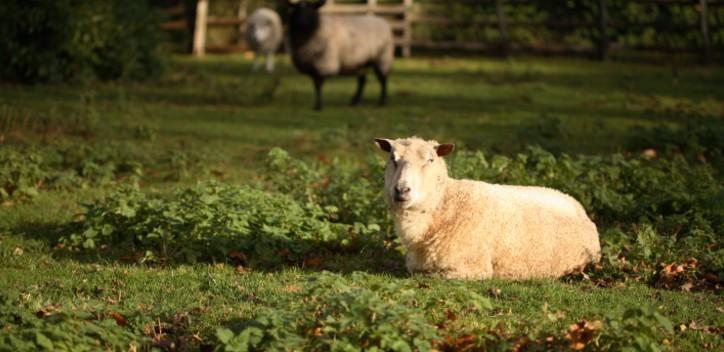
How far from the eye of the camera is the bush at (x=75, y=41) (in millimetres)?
19344

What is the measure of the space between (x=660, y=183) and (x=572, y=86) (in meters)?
11.3

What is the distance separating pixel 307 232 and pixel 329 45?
399 inches

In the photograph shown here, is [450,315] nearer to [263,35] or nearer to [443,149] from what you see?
[443,149]

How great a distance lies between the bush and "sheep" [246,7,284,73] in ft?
10.1

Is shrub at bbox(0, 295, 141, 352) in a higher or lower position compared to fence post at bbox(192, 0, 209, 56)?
lower

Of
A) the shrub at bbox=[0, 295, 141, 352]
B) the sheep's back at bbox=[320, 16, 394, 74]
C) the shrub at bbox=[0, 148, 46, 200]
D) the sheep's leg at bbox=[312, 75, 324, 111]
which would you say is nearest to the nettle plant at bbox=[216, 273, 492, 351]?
the shrub at bbox=[0, 295, 141, 352]

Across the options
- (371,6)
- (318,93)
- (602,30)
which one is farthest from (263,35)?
(602,30)

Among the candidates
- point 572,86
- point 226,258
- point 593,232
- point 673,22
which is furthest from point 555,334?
point 673,22

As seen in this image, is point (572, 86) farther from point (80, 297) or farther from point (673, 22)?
point (80, 297)

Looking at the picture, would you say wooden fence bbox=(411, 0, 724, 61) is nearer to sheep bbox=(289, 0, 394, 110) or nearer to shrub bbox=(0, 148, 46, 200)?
sheep bbox=(289, 0, 394, 110)

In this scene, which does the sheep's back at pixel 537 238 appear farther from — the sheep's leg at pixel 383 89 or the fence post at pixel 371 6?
the fence post at pixel 371 6

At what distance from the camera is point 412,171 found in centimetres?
764

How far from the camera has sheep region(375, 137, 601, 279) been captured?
7789 millimetres

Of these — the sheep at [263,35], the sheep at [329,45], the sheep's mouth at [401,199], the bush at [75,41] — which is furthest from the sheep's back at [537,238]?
the sheep at [263,35]
